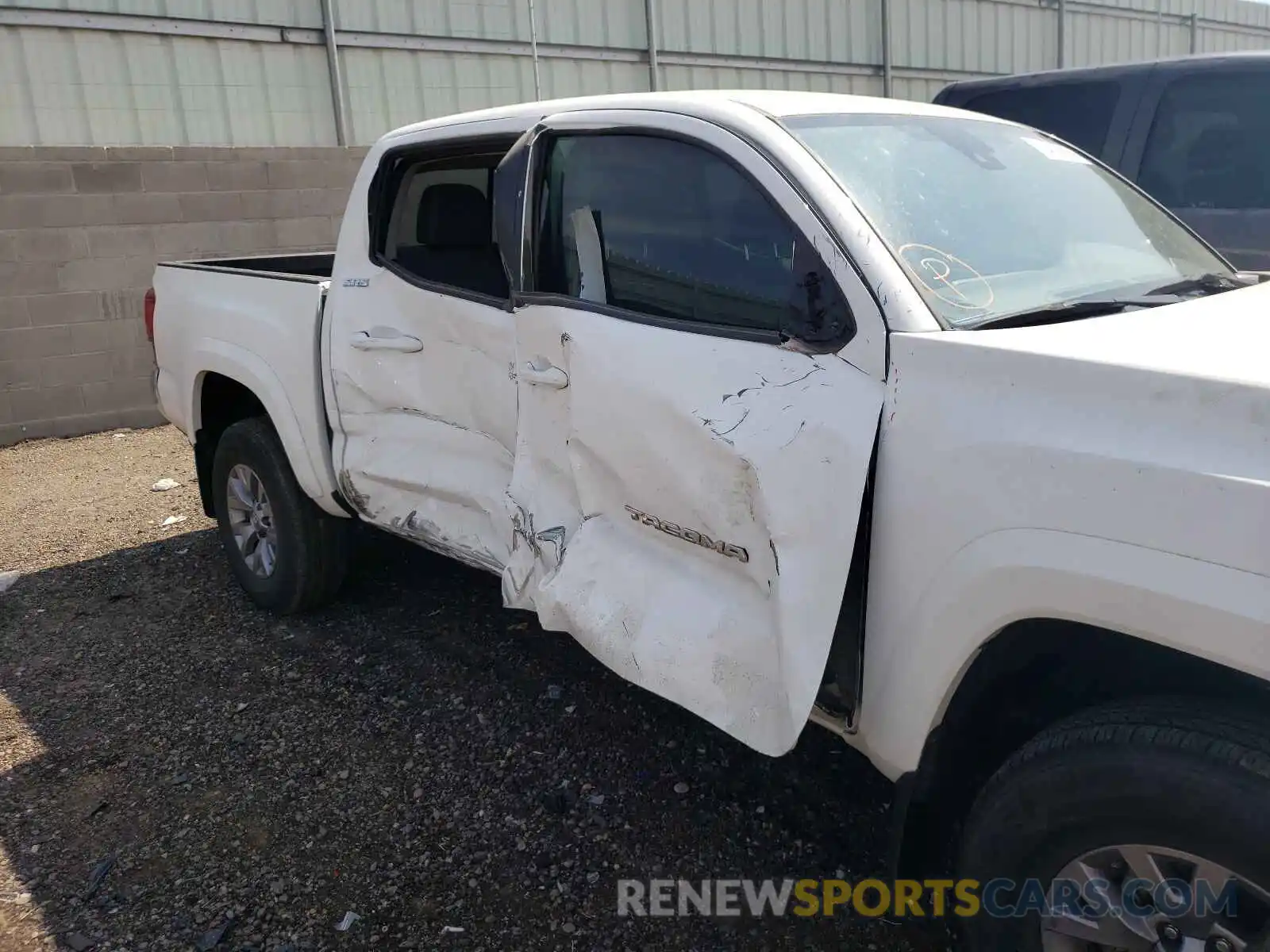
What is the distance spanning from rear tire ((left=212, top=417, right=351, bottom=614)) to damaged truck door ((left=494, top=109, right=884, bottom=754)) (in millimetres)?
1459

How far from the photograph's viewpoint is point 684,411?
8.07 ft

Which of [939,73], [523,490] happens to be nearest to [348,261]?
[523,490]

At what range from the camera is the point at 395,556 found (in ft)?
16.7

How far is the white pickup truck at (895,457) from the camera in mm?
1718

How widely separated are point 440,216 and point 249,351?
3.32 feet

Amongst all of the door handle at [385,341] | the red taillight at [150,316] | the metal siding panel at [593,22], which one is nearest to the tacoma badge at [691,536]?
the door handle at [385,341]

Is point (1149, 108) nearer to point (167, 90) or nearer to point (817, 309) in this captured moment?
point (817, 309)

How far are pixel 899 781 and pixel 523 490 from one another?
1368 millimetres

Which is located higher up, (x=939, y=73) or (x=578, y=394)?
(x=939, y=73)

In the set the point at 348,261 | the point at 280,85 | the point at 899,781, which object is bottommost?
the point at 899,781

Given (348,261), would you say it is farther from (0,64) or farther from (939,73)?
(939,73)

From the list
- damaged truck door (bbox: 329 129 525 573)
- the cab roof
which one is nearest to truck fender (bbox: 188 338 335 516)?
damaged truck door (bbox: 329 129 525 573)

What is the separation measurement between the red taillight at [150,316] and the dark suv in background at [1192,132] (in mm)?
4595

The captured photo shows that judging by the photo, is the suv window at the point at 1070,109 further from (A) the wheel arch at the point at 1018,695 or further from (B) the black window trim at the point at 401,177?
(A) the wheel arch at the point at 1018,695
